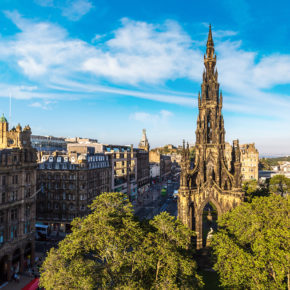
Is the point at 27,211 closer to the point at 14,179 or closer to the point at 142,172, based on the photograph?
the point at 14,179

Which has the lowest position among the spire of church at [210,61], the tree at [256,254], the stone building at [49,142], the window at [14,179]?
the tree at [256,254]

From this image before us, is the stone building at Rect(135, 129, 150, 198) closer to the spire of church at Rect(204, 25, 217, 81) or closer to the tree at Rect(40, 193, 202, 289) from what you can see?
the spire of church at Rect(204, 25, 217, 81)

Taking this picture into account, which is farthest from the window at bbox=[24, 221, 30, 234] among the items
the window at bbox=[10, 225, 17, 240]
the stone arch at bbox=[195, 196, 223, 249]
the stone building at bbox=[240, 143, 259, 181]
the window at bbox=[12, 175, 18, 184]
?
the stone building at bbox=[240, 143, 259, 181]

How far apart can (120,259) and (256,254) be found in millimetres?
17601

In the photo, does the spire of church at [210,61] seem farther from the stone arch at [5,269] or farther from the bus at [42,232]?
the bus at [42,232]

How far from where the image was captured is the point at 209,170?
51.3 metres

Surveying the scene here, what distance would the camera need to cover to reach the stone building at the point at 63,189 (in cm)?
7612

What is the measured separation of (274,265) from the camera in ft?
97.0

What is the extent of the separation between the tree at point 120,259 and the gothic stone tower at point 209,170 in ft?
57.2

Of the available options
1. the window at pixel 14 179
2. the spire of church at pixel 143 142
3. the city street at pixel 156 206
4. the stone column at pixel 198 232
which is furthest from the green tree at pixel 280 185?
the spire of church at pixel 143 142

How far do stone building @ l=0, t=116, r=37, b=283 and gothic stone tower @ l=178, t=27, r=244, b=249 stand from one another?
109 ft

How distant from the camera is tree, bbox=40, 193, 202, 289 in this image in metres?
25.5

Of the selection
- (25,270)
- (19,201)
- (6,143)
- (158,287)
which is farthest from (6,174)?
(158,287)

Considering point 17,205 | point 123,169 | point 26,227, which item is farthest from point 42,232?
point 123,169
